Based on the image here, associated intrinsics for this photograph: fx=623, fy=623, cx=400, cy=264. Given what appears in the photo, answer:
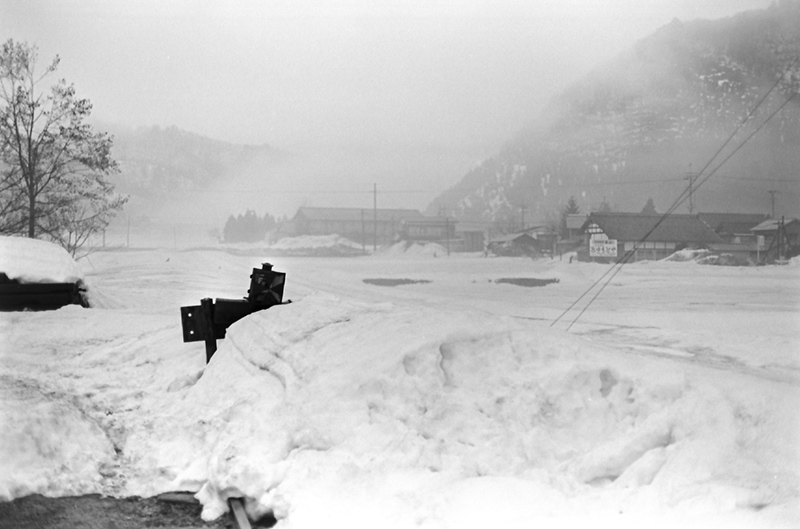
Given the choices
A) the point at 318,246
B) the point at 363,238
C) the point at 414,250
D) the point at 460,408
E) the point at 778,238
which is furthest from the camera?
the point at 318,246

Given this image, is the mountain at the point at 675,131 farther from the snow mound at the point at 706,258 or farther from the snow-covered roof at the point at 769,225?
the snow mound at the point at 706,258

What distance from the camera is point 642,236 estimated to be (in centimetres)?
536

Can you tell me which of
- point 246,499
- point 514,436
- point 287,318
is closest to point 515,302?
point 287,318

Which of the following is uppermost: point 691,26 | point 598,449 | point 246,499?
point 691,26

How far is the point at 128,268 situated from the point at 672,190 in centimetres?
662

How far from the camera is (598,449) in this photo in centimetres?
326

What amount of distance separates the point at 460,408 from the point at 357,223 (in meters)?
3.65

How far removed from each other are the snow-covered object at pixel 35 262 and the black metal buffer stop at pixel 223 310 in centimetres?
313

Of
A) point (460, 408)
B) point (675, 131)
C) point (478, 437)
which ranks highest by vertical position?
point (675, 131)

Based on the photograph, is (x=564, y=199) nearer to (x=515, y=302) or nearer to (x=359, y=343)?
(x=515, y=302)

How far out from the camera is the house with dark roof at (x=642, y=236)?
523 cm

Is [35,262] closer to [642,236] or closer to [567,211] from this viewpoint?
[567,211]

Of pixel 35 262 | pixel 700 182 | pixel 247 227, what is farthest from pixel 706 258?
pixel 35 262

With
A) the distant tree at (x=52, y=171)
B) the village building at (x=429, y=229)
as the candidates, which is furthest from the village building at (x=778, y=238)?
the distant tree at (x=52, y=171)
